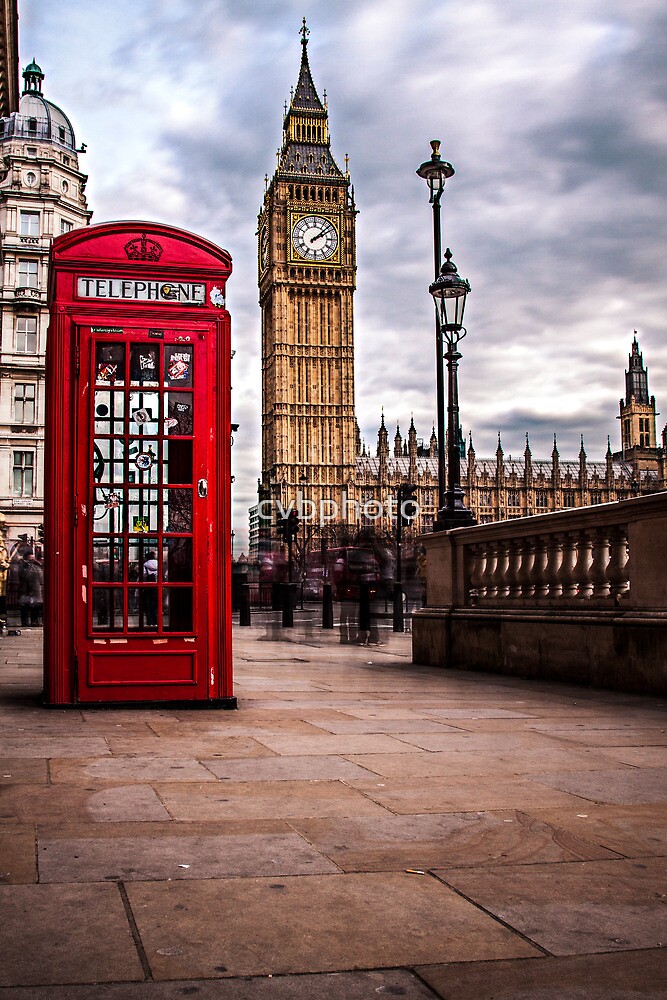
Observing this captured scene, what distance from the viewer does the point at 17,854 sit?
3.35 metres

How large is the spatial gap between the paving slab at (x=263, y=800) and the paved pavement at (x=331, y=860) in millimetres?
16

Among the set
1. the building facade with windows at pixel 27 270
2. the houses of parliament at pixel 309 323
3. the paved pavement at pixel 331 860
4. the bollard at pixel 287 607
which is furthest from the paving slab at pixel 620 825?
the houses of parliament at pixel 309 323

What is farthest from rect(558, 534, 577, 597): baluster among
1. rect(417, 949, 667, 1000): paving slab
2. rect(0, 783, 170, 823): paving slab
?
rect(417, 949, 667, 1000): paving slab

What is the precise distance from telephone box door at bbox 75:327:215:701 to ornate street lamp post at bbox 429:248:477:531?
624 cm

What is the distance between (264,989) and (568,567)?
754 centimetres

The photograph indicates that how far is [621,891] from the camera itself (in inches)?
123

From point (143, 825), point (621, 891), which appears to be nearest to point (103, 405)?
point (143, 825)

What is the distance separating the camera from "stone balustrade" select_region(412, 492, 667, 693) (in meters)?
8.26

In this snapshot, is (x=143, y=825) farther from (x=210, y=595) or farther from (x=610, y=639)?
(x=610, y=639)

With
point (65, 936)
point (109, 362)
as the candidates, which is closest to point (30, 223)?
point (109, 362)

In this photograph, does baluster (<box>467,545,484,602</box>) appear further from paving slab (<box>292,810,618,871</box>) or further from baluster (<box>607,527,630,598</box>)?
paving slab (<box>292,810,618,871</box>)

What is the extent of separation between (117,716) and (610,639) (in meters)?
4.08

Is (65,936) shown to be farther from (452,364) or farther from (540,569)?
(452,364)

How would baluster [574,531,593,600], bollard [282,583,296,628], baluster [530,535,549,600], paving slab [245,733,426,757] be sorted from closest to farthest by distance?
paving slab [245,733,426,757] < baluster [574,531,593,600] < baluster [530,535,549,600] < bollard [282,583,296,628]
